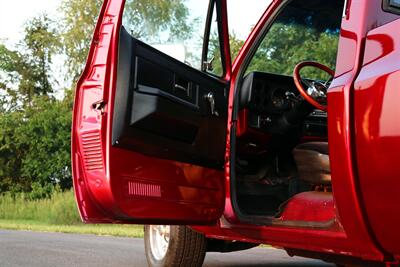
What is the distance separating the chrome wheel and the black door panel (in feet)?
4.34

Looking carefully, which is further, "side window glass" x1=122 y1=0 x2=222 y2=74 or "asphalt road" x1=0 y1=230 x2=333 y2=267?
"asphalt road" x1=0 y1=230 x2=333 y2=267

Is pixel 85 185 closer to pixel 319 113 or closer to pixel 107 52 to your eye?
pixel 107 52

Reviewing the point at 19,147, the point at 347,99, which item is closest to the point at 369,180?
the point at 347,99

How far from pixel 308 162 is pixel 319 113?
745 mm

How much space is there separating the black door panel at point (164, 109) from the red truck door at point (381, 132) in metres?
1.31

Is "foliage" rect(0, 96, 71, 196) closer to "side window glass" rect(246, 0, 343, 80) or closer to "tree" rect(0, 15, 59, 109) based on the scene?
→ "tree" rect(0, 15, 59, 109)

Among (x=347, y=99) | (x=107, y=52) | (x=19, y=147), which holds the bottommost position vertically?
(x=19, y=147)

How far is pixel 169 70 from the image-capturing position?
365cm

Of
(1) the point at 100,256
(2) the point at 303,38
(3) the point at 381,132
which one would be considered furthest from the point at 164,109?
(1) the point at 100,256

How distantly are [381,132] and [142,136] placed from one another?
59.5 inches

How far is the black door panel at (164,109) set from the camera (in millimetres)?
3457

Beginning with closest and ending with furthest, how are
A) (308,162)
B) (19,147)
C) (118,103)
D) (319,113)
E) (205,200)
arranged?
1. (118,103)
2. (205,200)
3. (308,162)
4. (319,113)
5. (19,147)

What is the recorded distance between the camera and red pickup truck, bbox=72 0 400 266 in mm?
2551

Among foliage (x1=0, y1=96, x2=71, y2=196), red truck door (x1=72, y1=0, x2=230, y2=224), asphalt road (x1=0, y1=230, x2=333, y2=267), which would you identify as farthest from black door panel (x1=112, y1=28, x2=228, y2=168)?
foliage (x1=0, y1=96, x2=71, y2=196)
